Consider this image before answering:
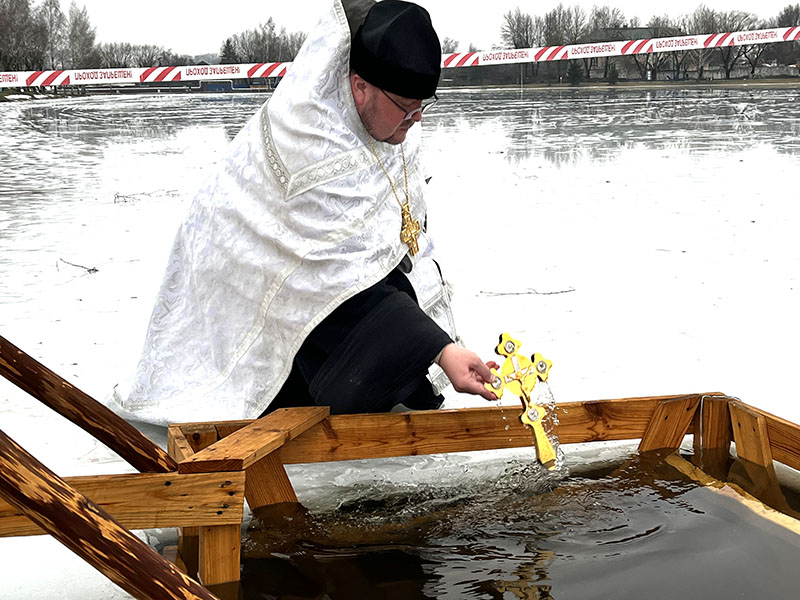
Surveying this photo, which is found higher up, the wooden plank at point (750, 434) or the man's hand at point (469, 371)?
the man's hand at point (469, 371)

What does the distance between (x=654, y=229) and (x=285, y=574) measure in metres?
5.27

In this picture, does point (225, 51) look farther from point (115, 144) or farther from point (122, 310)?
point (122, 310)

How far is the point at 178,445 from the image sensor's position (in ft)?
8.24

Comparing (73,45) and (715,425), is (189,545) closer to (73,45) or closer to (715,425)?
(715,425)

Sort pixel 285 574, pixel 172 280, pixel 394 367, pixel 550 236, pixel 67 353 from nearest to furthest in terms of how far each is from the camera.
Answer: pixel 285 574
pixel 394 367
pixel 172 280
pixel 67 353
pixel 550 236

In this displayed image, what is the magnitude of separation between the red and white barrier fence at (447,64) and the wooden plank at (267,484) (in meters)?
14.4

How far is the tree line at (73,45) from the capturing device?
38562 millimetres

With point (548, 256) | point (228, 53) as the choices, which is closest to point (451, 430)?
point (548, 256)

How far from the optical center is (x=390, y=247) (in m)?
3.02

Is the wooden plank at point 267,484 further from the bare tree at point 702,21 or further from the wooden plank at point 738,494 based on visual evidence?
the bare tree at point 702,21

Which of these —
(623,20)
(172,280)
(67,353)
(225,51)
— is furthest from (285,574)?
(623,20)

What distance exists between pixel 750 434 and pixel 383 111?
4.64 feet

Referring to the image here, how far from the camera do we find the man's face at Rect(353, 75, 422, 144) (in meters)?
2.89

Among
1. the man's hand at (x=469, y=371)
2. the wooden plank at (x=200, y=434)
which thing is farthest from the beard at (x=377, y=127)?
the wooden plank at (x=200, y=434)
